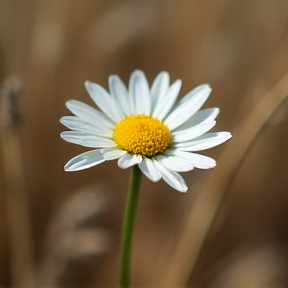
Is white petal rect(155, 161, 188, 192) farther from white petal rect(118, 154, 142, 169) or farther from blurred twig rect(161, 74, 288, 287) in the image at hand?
blurred twig rect(161, 74, 288, 287)

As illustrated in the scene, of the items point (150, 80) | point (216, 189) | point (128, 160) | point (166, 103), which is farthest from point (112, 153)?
point (150, 80)

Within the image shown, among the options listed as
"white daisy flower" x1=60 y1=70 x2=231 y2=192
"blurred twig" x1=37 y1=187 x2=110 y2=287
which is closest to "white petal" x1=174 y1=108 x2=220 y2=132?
"white daisy flower" x1=60 y1=70 x2=231 y2=192

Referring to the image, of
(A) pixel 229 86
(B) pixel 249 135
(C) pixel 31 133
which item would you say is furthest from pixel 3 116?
(A) pixel 229 86

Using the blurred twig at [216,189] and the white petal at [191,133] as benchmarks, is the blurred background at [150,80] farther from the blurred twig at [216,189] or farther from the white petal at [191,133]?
the white petal at [191,133]

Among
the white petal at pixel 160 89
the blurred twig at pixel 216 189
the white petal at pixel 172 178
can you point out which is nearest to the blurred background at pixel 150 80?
the blurred twig at pixel 216 189

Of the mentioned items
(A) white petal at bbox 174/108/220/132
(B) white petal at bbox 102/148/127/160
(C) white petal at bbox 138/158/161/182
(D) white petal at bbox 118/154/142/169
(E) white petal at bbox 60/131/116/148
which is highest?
(A) white petal at bbox 174/108/220/132
